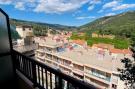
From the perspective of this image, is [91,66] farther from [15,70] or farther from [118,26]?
[118,26]

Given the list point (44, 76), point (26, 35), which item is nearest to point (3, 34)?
point (44, 76)

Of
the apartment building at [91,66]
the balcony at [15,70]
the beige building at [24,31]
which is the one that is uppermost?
the beige building at [24,31]

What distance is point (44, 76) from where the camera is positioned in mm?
2434

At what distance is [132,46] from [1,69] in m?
4.03

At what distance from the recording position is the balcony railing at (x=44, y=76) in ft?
4.31

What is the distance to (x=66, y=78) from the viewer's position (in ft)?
4.63

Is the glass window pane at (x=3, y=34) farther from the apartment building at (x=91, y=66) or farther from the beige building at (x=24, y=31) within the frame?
the beige building at (x=24, y=31)

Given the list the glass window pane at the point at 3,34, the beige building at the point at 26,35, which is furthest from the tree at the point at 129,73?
the beige building at the point at 26,35

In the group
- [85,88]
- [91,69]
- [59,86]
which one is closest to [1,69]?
[59,86]

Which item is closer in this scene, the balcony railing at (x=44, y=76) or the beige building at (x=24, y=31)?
the balcony railing at (x=44, y=76)

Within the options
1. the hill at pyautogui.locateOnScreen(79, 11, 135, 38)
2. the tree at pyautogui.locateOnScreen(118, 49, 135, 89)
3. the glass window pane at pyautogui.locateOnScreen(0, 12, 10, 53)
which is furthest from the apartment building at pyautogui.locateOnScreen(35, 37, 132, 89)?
the hill at pyautogui.locateOnScreen(79, 11, 135, 38)

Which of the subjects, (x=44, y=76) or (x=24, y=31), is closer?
(x=44, y=76)

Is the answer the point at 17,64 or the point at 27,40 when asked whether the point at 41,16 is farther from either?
the point at 17,64

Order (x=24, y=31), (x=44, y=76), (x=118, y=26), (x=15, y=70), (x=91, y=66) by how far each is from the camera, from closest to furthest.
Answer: (x=44, y=76), (x=15, y=70), (x=24, y=31), (x=91, y=66), (x=118, y=26)
